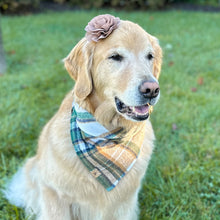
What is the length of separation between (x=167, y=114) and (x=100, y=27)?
2.33 meters

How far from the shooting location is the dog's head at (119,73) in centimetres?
184

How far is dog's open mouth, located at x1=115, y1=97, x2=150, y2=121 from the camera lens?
1.91 metres

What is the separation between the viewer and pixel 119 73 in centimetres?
193

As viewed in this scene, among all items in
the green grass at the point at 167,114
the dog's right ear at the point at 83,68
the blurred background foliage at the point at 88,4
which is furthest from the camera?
the blurred background foliage at the point at 88,4

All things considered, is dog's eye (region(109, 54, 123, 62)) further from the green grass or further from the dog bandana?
the green grass

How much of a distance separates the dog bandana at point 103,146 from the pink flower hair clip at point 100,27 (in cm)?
55

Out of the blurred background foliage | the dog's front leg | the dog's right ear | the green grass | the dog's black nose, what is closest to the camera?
the dog's black nose

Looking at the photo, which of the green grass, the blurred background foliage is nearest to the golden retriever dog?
the green grass

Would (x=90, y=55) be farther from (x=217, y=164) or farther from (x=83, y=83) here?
(x=217, y=164)

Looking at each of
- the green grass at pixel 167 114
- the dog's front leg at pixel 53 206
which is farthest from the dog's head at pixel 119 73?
the green grass at pixel 167 114

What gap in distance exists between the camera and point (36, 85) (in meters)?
4.72

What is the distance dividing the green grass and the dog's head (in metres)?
1.17

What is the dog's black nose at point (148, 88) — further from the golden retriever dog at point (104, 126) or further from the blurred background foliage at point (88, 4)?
the blurred background foliage at point (88, 4)

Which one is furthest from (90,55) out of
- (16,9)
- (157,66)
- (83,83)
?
(16,9)
